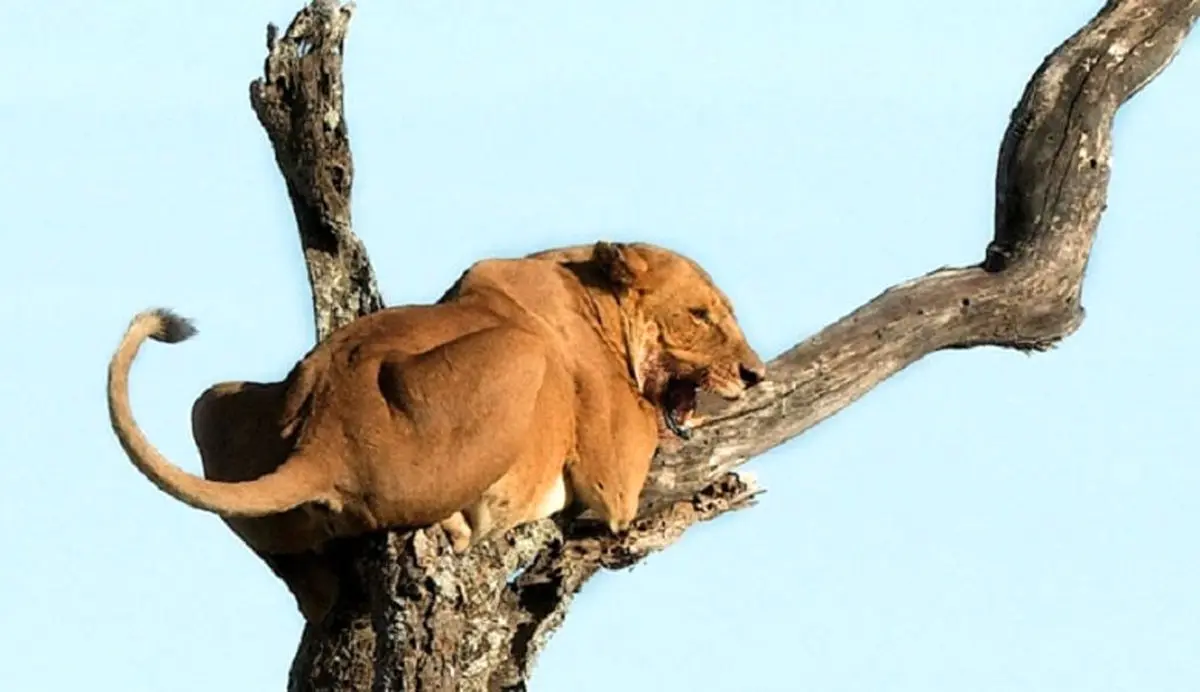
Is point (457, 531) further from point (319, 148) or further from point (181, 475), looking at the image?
point (319, 148)

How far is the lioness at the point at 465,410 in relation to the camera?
821cm

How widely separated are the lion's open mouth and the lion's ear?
452 mm

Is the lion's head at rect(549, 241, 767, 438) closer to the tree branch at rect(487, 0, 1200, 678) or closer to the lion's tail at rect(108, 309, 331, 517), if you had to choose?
the tree branch at rect(487, 0, 1200, 678)

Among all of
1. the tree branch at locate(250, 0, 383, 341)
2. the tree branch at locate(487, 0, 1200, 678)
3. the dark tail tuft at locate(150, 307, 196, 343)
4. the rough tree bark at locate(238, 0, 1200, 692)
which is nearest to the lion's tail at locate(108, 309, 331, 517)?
the dark tail tuft at locate(150, 307, 196, 343)

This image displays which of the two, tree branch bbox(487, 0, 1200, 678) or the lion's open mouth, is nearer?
the lion's open mouth

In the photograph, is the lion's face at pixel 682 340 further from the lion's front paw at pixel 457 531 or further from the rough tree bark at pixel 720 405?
the lion's front paw at pixel 457 531

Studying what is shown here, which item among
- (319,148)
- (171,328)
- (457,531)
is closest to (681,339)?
(457,531)

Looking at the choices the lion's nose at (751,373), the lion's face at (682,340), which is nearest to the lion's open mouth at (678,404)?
the lion's face at (682,340)

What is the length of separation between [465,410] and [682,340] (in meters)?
1.58

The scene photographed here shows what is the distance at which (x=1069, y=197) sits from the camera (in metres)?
11.1

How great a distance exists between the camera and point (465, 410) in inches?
331

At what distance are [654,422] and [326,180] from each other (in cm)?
176

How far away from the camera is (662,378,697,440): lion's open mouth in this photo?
9703 mm

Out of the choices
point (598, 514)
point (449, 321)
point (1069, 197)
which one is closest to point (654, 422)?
point (598, 514)
